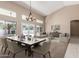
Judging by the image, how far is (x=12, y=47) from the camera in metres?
3.53

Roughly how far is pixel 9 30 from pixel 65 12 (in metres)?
7.96

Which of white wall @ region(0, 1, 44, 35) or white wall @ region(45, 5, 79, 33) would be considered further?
white wall @ region(45, 5, 79, 33)

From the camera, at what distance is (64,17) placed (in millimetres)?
12359

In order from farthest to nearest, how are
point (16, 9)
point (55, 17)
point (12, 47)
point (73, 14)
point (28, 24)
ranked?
1. point (55, 17)
2. point (73, 14)
3. point (28, 24)
4. point (16, 9)
5. point (12, 47)

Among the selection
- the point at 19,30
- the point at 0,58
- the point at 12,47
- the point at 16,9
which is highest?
the point at 16,9

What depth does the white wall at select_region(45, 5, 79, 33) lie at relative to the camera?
465 inches

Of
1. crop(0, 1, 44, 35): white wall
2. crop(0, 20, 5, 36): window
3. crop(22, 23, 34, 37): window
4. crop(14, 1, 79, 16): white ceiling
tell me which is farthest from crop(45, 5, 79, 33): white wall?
crop(0, 20, 5, 36): window

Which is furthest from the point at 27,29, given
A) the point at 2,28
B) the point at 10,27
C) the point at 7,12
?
the point at 2,28

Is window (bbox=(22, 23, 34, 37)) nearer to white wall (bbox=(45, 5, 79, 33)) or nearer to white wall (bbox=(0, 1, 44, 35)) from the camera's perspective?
white wall (bbox=(0, 1, 44, 35))

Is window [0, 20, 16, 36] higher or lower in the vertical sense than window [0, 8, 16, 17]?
lower

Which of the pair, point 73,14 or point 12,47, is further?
point 73,14

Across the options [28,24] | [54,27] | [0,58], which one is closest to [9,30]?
[28,24]

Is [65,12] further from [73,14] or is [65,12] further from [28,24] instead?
[28,24]

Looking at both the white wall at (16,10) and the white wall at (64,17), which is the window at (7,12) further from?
the white wall at (64,17)
